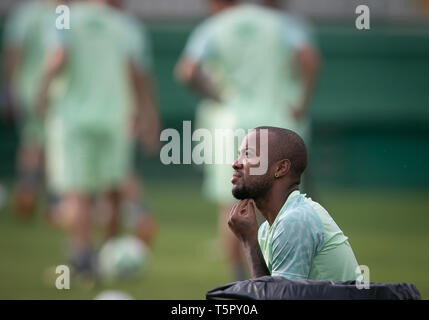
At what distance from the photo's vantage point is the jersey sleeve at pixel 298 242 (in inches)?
151

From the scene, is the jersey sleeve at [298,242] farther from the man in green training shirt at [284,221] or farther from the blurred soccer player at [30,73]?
the blurred soccer player at [30,73]

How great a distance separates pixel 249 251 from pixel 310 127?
12291 mm

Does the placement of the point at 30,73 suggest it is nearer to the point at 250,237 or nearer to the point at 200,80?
the point at 200,80

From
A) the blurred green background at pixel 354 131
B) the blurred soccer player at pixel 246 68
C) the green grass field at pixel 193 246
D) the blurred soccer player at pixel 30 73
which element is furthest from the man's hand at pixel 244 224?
the blurred soccer player at pixel 30 73

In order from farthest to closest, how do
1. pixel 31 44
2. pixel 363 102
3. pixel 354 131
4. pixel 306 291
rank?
pixel 354 131 < pixel 363 102 < pixel 31 44 < pixel 306 291

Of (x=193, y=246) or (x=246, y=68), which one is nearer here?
(x=246, y=68)

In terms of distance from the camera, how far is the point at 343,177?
16.7 m

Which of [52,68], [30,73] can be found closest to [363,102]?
[30,73]

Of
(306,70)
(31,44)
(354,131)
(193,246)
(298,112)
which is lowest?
(193,246)

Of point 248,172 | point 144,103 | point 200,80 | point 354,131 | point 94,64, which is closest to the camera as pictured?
point 248,172

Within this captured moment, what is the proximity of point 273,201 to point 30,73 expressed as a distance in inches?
388

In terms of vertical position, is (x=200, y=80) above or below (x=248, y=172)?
above

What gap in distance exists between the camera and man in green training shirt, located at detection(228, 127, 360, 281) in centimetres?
386

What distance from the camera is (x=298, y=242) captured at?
3846 millimetres
